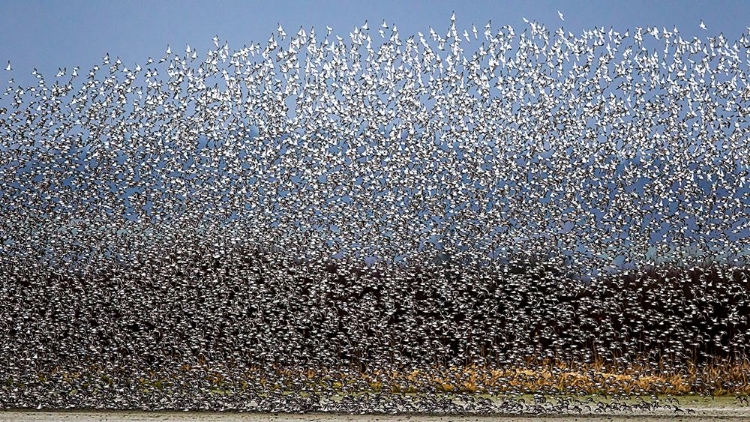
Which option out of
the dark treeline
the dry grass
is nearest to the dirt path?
the dry grass

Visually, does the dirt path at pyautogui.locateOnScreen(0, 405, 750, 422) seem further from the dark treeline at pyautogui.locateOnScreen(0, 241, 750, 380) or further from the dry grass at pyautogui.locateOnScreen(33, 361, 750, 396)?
the dark treeline at pyautogui.locateOnScreen(0, 241, 750, 380)

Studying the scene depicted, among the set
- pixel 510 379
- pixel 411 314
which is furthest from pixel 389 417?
pixel 510 379

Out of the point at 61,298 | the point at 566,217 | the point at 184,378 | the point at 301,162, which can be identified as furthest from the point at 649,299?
the point at 61,298

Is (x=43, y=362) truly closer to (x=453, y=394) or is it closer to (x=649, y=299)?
(x=453, y=394)

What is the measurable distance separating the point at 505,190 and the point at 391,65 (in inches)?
38.9

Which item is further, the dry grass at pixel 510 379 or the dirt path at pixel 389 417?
the dry grass at pixel 510 379

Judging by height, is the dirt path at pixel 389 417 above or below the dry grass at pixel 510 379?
below

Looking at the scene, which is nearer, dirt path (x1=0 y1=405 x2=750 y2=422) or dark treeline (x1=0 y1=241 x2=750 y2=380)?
dirt path (x1=0 y1=405 x2=750 y2=422)

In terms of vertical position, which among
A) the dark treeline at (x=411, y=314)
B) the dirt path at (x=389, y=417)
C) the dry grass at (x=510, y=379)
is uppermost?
the dark treeline at (x=411, y=314)

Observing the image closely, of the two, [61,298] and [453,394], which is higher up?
[61,298]

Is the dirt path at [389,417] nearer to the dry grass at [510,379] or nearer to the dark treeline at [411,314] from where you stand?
the dry grass at [510,379]

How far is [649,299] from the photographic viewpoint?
5094 mm

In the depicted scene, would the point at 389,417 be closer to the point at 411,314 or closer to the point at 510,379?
the point at 411,314

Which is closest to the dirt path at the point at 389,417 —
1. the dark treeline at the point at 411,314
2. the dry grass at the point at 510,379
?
the dry grass at the point at 510,379
